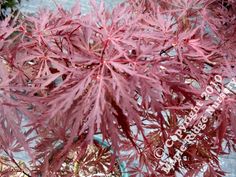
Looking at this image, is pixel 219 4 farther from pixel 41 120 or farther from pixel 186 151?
pixel 41 120

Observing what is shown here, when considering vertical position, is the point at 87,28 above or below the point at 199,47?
above

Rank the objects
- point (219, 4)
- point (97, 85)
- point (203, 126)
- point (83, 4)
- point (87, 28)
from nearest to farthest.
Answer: point (97, 85)
point (87, 28)
point (203, 126)
point (219, 4)
point (83, 4)

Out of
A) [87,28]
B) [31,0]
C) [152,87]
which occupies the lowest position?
[152,87]

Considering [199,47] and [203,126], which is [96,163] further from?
[199,47]

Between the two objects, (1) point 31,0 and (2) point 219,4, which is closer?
(2) point 219,4

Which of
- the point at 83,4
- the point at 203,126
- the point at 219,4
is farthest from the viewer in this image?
the point at 83,4

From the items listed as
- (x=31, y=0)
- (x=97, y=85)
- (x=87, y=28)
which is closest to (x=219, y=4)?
(x=87, y=28)

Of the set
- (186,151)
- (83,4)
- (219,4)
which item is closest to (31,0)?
(83,4)
